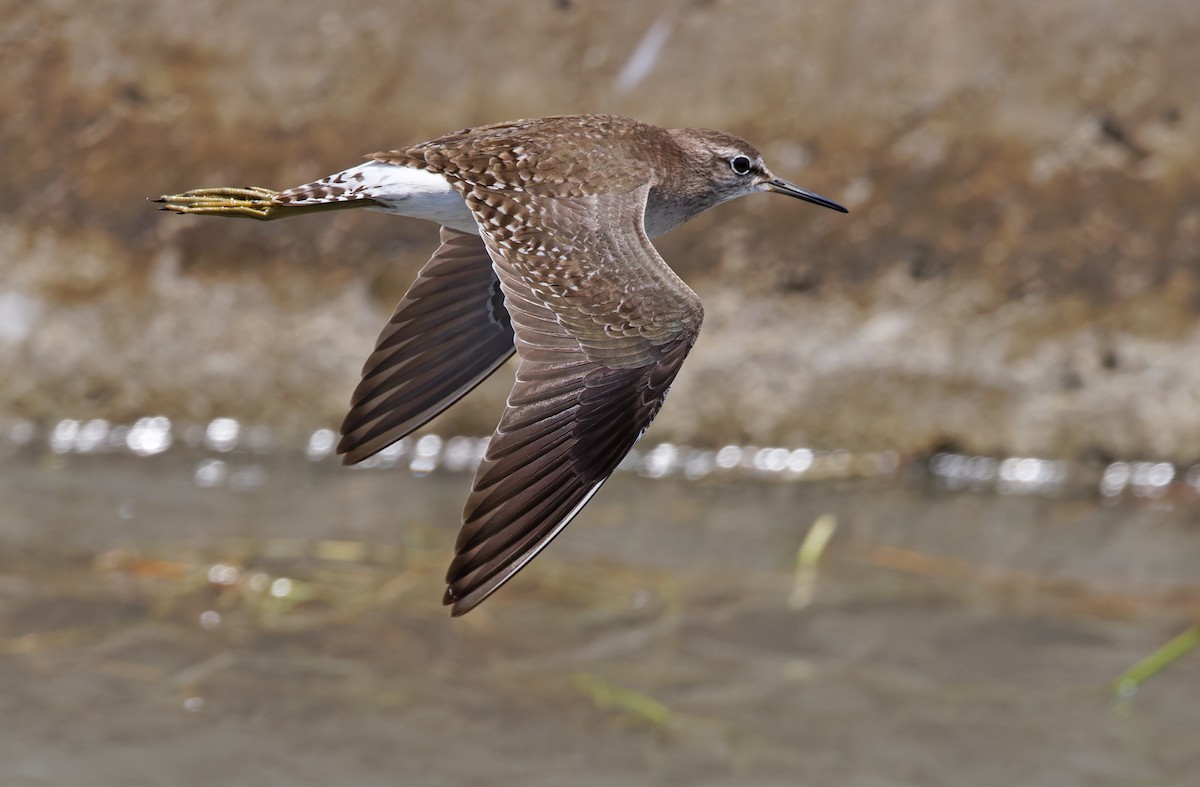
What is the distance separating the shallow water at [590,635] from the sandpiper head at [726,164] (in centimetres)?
189

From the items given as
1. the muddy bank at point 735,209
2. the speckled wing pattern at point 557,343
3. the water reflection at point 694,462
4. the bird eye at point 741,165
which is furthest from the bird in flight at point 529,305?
the water reflection at point 694,462

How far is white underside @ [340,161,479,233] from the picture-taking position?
13.6 feet

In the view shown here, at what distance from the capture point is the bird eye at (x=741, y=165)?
5.05m

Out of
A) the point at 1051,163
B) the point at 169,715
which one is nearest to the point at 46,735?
the point at 169,715

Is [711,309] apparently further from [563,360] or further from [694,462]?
[563,360]

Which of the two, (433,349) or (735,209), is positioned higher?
(433,349)

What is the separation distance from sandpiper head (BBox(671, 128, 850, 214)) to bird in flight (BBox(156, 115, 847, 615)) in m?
0.05

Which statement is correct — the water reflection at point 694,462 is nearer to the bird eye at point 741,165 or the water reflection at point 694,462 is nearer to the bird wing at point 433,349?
the bird eye at point 741,165

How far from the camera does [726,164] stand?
504 centimetres

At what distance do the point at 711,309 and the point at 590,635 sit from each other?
1.78m

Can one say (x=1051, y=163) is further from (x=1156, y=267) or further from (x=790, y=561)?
(x=790, y=561)

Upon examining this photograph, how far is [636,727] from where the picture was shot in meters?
6.00

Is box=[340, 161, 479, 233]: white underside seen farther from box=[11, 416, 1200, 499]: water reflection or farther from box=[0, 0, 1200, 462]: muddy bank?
box=[11, 416, 1200, 499]: water reflection

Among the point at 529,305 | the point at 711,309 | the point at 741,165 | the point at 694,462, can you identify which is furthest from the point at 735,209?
the point at 529,305
